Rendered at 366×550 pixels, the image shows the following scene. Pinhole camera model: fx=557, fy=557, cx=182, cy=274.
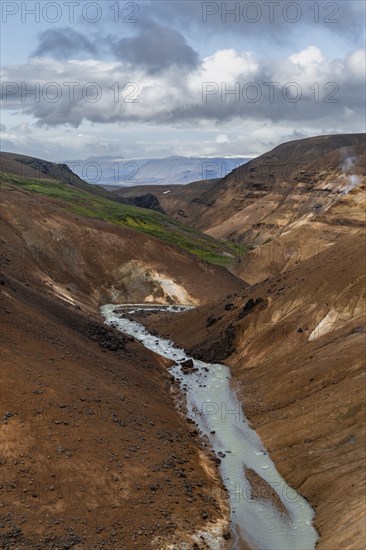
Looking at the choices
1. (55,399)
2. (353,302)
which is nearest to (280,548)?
(55,399)

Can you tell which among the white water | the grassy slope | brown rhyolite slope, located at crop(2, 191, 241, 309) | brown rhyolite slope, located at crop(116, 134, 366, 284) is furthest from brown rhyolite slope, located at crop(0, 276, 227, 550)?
the grassy slope

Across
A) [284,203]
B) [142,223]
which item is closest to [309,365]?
[142,223]

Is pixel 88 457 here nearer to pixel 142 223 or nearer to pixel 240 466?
pixel 240 466

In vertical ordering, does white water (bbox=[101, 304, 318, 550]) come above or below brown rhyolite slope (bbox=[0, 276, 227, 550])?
below

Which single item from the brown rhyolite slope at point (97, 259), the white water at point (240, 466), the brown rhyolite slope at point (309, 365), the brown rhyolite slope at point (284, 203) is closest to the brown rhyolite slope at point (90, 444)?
the white water at point (240, 466)

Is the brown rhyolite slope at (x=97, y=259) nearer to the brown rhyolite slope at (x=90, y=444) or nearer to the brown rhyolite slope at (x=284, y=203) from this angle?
the brown rhyolite slope at (x=284, y=203)

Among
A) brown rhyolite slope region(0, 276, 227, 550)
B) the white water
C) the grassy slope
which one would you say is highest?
the grassy slope

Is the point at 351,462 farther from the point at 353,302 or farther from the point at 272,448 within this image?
the point at 353,302

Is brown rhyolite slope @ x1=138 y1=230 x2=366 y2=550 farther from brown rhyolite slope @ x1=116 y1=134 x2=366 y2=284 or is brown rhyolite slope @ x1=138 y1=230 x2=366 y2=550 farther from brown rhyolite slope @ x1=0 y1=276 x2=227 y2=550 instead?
brown rhyolite slope @ x1=116 y1=134 x2=366 y2=284
